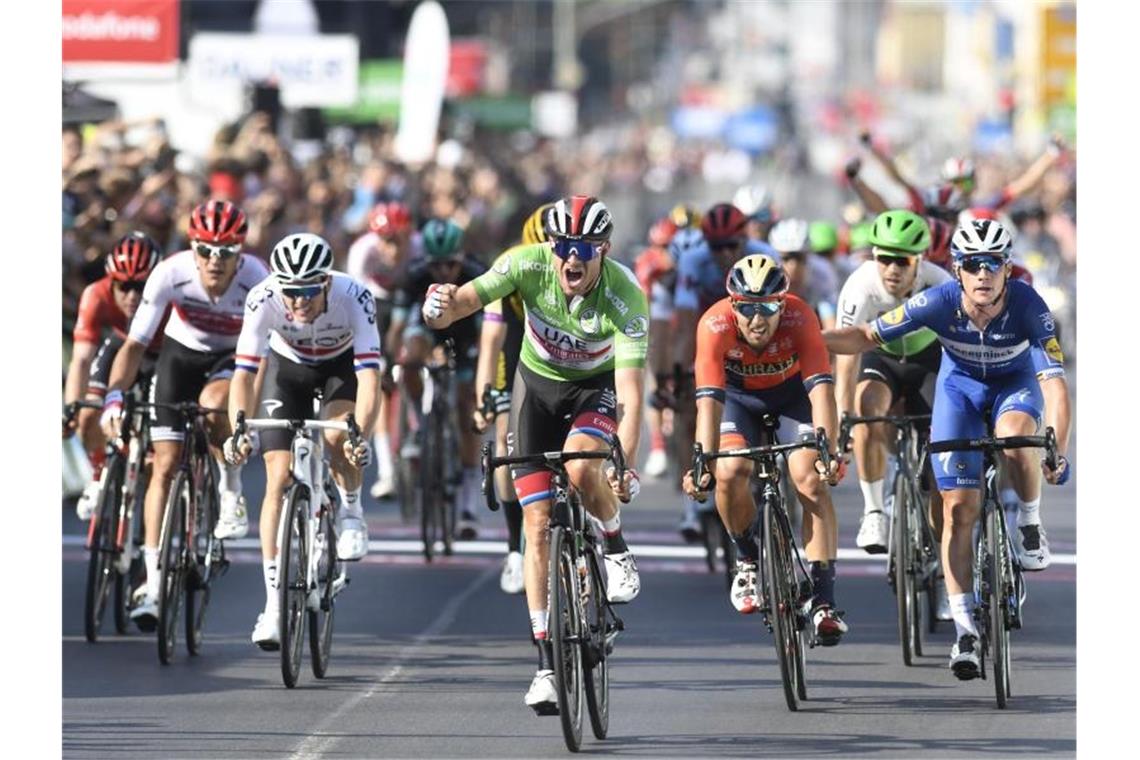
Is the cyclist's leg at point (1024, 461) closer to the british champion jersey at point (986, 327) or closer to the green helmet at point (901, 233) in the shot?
the british champion jersey at point (986, 327)

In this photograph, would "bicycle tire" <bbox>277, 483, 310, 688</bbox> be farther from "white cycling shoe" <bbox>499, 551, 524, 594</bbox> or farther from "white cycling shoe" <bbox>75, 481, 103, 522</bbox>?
"white cycling shoe" <bbox>499, 551, 524, 594</bbox>

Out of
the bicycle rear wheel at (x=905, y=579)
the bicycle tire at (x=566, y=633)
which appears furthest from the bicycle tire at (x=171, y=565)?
the bicycle rear wheel at (x=905, y=579)

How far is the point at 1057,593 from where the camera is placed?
47.8ft

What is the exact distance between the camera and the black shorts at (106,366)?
13.4 m

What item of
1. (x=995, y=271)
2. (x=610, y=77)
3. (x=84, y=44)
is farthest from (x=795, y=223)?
(x=610, y=77)

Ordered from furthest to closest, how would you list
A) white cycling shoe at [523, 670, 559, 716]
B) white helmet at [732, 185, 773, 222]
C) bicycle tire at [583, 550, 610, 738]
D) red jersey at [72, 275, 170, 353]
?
white helmet at [732, 185, 773, 222]
red jersey at [72, 275, 170, 353]
bicycle tire at [583, 550, 610, 738]
white cycling shoe at [523, 670, 559, 716]

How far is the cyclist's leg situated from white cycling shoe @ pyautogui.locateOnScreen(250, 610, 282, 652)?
318cm

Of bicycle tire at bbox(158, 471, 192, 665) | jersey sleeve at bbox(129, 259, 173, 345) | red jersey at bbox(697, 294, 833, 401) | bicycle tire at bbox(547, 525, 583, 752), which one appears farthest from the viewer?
jersey sleeve at bbox(129, 259, 173, 345)

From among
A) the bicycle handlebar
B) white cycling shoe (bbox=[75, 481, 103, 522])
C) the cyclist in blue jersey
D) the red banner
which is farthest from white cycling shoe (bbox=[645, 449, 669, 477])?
the cyclist in blue jersey

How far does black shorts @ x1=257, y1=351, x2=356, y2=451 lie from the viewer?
11969 millimetres

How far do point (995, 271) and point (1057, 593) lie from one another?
13.6 ft

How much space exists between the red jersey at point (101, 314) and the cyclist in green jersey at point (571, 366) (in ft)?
10.2

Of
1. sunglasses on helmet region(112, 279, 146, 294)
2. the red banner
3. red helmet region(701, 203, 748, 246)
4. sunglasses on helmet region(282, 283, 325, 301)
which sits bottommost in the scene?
sunglasses on helmet region(282, 283, 325, 301)
